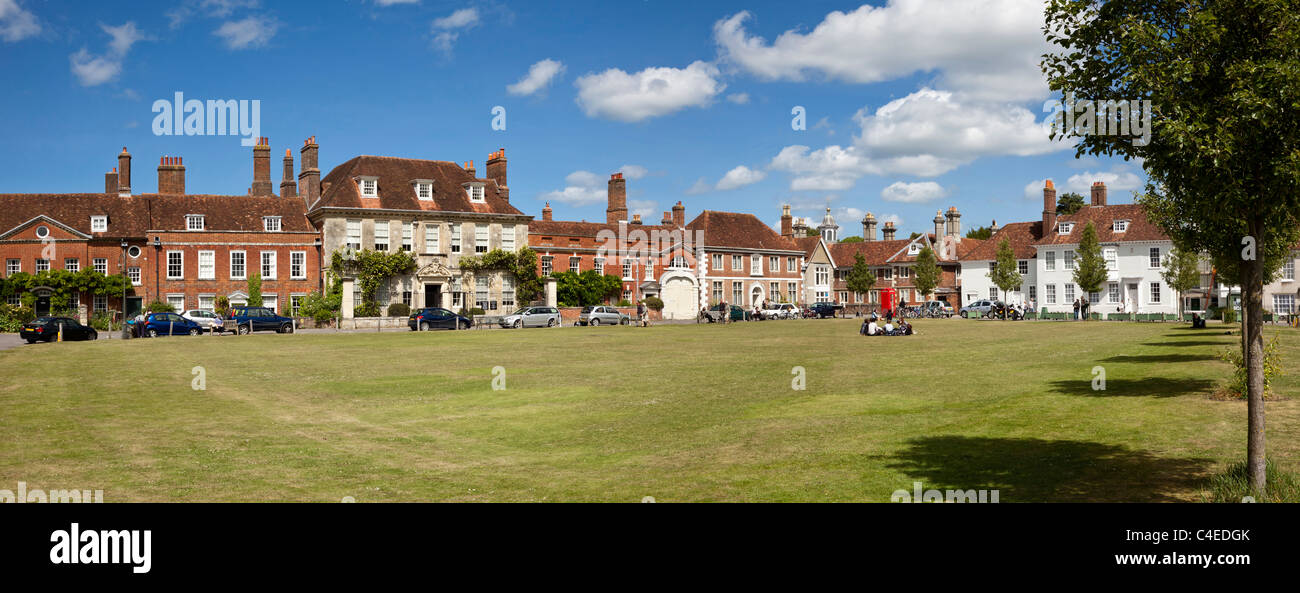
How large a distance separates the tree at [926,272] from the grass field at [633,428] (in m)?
59.5

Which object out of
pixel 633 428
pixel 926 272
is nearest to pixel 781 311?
pixel 926 272

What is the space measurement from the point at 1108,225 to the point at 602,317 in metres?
48.4

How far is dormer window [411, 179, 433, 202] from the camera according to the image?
Answer: 63.2 meters

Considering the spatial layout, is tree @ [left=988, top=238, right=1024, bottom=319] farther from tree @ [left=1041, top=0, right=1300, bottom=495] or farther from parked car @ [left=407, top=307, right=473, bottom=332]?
tree @ [left=1041, top=0, right=1300, bottom=495]

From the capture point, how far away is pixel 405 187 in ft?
207

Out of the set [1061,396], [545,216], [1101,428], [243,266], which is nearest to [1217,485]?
[1101,428]

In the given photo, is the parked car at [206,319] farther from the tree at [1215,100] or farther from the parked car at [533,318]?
the tree at [1215,100]

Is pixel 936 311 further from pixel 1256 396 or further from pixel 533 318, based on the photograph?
pixel 1256 396

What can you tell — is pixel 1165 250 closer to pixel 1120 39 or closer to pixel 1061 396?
pixel 1061 396

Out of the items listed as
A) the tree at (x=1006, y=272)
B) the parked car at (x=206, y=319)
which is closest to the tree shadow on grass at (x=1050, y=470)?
the parked car at (x=206, y=319)

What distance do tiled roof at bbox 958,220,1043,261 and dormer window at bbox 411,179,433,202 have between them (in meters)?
53.3

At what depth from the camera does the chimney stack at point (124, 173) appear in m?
62.6
